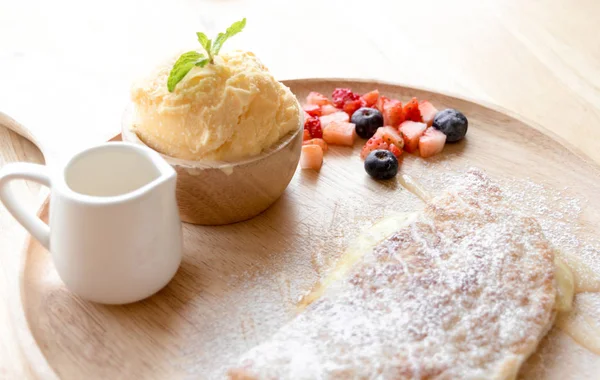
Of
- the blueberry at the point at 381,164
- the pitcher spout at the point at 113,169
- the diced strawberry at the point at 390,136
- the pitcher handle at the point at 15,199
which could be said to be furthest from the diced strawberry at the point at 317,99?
the pitcher handle at the point at 15,199

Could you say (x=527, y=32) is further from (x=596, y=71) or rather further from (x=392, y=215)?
(x=392, y=215)

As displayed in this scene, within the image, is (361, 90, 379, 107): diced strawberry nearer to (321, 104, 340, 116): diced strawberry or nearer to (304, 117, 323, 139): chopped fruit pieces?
(321, 104, 340, 116): diced strawberry

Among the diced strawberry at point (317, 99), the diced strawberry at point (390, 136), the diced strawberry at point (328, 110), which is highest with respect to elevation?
the diced strawberry at point (317, 99)

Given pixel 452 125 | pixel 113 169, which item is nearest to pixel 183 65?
pixel 113 169

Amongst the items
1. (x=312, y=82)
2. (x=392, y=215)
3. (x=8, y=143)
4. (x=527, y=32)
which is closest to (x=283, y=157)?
(x=392, y=215)

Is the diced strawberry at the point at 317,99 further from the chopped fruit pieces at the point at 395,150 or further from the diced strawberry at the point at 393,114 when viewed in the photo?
the chopped fruit pieces at the point at 395,150
